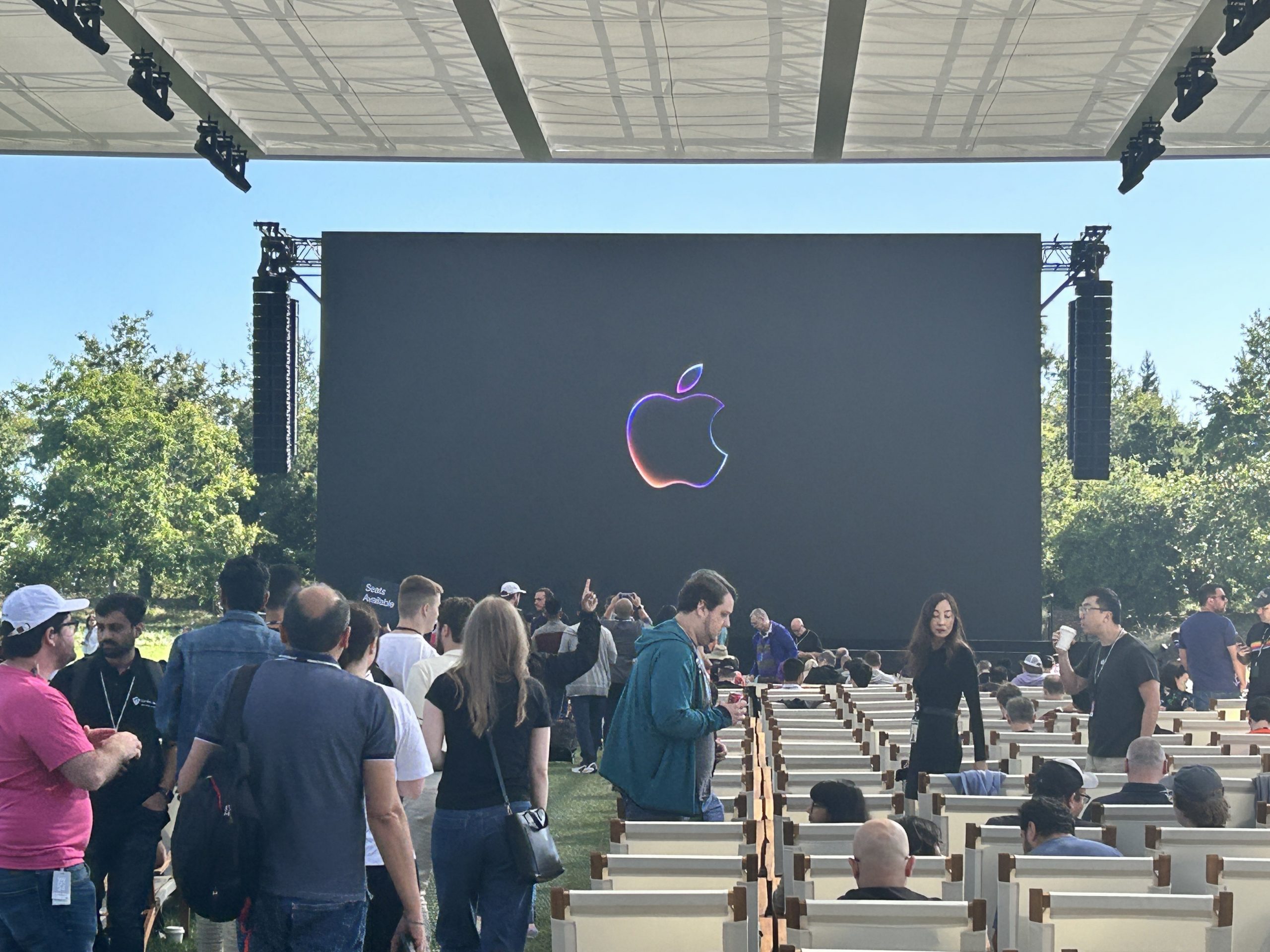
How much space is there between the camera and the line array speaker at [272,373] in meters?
16.2

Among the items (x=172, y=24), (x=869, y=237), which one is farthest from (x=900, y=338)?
(x=172, y=24)

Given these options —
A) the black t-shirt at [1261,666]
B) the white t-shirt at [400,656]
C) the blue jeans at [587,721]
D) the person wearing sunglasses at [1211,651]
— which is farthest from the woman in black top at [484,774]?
the person wearing sunglasses at [1211,651]

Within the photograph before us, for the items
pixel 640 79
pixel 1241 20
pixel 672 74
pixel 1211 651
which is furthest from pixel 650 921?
pixel 640 79

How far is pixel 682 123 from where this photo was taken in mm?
14812

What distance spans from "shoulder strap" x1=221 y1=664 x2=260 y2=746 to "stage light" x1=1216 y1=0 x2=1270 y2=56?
31.1ft

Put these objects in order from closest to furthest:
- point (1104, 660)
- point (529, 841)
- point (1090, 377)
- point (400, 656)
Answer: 1. point (529, 841)
2. point (400, 656)
3. point (1104, 660)
4. point (1090, 377)

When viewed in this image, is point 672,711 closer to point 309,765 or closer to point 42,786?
point 309,765

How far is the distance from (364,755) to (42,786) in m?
0.86

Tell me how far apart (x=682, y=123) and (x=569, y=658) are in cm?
976

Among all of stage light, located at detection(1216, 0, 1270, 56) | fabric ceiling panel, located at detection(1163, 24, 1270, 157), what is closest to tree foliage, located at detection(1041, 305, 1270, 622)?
fabric ceiling panel, located at detection(1163, 24, 1270, 157)

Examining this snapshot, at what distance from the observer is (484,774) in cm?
353

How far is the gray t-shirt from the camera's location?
2820 mm

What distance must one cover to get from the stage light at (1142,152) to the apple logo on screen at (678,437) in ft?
18.0

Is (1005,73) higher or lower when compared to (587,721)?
higher
